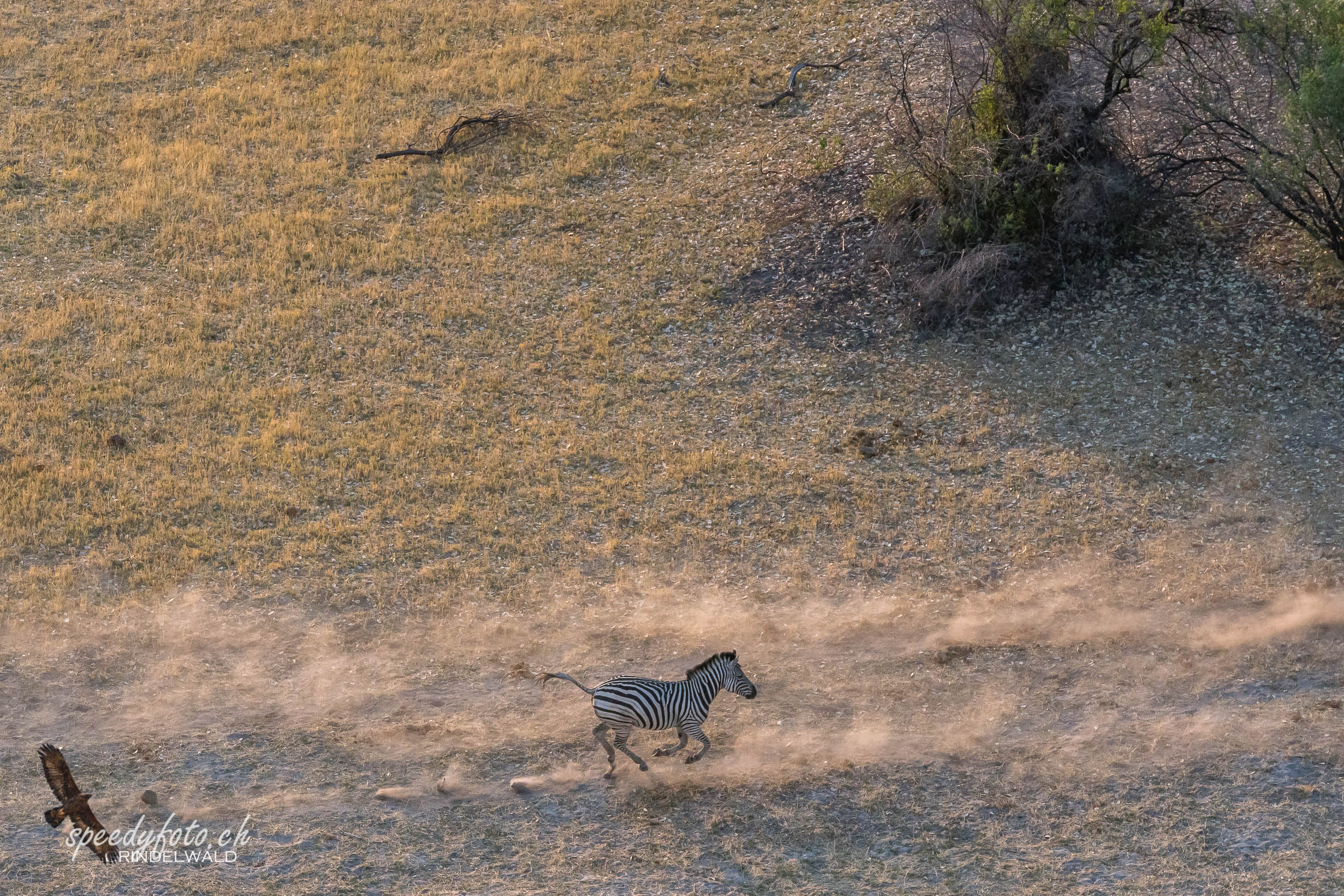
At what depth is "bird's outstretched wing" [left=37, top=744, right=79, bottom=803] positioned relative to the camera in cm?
1159

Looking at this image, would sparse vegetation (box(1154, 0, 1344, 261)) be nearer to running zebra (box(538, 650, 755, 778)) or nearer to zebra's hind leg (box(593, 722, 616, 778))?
running zebra (box(538, 650, 755, 778))

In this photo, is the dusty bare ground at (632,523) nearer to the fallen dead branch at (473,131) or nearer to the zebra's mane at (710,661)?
the fallen dead branch at (473,131)

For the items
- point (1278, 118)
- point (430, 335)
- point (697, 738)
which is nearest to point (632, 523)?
point (697, 738)

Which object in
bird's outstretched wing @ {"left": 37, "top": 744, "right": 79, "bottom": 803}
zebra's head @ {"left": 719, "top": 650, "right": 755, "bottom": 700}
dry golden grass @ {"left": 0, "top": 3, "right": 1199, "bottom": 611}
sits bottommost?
bird's outstretched wing @ {"left": 37, "top": 744, "right": 79, "bottom": 803}

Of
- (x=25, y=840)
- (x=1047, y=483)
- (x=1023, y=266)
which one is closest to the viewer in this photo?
(x=25, y=840)

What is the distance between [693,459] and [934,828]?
24.7ft

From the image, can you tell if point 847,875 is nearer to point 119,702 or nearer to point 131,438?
point 119,702

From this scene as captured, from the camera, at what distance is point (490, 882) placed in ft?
36.1

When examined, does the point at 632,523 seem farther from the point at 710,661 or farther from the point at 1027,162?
the point at 1027,162

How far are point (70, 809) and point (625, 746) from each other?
210 inches

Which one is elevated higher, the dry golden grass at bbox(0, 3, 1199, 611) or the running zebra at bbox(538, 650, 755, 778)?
the dry golden grass at bbox(0, 3, 1199, 611)

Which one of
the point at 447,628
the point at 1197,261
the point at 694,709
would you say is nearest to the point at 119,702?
the point at 447,628

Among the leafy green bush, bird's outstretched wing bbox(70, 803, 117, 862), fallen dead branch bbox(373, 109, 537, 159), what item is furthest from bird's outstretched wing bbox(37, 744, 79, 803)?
fallen dead branch bbox(373, 109, 537, 159)

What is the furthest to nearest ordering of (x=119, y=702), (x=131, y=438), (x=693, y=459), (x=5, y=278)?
(x=5, y=278)
(x=131, y=438)
(x=693, y=459)
(x=119, y=702)
